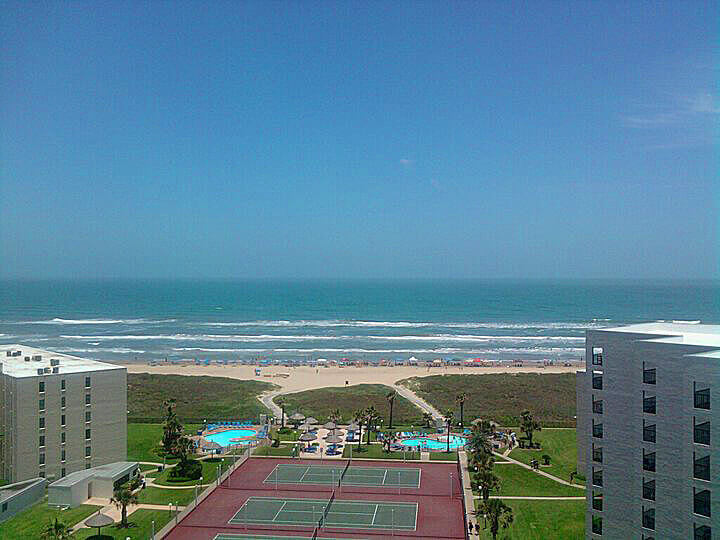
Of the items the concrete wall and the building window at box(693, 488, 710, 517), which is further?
the concrete wall

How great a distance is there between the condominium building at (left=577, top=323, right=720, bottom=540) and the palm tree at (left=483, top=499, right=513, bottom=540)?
2418 millimetres

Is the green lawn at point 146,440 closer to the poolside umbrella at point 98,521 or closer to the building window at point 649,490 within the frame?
the poolside umbrella at point 98,521

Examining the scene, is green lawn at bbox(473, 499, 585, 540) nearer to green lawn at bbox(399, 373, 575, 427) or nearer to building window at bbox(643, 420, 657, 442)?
building window at bbox(643, 420, 657, 442)

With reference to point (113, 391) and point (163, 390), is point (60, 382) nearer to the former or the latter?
point (113, 391)

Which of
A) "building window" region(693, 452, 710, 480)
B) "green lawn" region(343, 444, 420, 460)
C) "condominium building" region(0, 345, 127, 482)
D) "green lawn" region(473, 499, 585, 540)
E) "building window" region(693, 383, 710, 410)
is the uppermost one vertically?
"building window" region(693, 383, 710, 410)

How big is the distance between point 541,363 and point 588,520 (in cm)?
2091

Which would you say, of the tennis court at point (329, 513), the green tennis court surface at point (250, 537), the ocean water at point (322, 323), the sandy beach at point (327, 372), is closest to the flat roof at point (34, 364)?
the tennis court at point (329, 513)

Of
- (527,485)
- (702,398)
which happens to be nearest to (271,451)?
(527,485)

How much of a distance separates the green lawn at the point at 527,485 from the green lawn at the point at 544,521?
485 mm

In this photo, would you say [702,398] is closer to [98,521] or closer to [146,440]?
[98,521]

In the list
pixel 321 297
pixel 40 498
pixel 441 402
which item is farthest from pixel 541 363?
pixel 321 297

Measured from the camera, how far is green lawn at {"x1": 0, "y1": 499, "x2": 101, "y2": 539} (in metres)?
8.26

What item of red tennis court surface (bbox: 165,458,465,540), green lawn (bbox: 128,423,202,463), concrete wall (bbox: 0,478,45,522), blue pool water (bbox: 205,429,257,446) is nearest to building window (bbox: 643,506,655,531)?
red tennis court surface (bbox: 165,458,465,540)

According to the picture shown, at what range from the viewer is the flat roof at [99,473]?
10172mm
